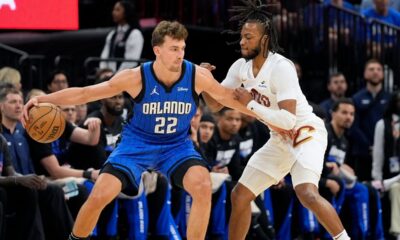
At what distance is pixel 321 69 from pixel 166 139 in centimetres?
660

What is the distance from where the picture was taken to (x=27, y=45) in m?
15.0

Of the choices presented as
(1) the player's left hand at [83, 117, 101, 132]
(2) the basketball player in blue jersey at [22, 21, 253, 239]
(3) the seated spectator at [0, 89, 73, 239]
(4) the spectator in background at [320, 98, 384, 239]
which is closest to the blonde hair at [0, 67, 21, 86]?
(3) the seated spectator at [0, 89, 73, 239]

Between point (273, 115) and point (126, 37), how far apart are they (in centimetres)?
498

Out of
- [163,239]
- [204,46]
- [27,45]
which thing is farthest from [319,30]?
[163,239]

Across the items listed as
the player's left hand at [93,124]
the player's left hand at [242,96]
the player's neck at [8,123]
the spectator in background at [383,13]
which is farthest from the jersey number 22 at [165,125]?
the spectator in background at [383,13]

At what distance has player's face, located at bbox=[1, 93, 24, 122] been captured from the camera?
1058 centimetres

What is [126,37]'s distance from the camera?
13648 mm

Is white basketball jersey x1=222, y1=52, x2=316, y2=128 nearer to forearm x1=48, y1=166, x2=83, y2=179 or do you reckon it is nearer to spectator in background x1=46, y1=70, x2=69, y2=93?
forearm x1=48, y1=166, x2=83, y2=179

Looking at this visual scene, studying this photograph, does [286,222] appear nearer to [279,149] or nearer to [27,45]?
[279,149]

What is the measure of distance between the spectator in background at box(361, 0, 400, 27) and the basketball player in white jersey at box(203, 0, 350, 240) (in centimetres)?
616

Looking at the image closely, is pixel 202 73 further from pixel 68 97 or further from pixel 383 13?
pixel 383 13

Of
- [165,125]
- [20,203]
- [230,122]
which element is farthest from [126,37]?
[165,125]

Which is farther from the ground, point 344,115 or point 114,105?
point 114,105

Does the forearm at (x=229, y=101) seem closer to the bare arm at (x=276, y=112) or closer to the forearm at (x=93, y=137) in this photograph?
the bare arm at (x=276, y=112)
